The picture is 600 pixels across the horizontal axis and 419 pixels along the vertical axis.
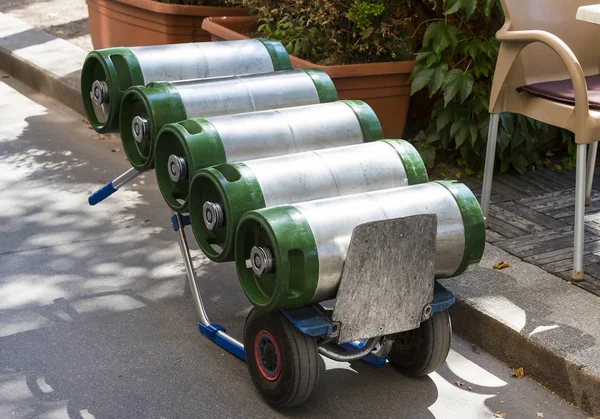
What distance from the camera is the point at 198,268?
432cm

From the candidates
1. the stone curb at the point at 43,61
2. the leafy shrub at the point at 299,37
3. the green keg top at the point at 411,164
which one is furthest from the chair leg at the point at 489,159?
the stone curb at the point at 43,61

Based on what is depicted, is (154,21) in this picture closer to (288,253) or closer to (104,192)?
(104,192)

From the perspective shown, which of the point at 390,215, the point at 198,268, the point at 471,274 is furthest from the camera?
the point at 198,268

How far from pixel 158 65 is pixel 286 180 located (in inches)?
39.2

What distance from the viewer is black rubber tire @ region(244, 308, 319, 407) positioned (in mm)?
3094

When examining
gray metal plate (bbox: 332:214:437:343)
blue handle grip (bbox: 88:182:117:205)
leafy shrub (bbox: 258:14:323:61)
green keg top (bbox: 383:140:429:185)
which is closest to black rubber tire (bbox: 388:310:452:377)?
gray metal plate (bbox: 332:214:437:343)

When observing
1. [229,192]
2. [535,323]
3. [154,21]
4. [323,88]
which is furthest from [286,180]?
[154,21]

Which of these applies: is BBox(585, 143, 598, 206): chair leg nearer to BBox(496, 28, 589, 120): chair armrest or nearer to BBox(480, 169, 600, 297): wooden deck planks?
BBox(480, 169, 600, 297): wooden deck planks

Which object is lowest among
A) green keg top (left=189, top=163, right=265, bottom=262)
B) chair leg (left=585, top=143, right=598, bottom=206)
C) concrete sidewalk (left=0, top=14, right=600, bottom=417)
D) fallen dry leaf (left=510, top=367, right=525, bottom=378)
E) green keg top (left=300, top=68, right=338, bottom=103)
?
fallen dry leaf (left=510, top=367, right=525, bottom=378)

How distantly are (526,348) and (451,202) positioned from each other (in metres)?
0.72

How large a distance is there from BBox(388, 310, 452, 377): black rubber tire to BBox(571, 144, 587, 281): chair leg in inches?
30.6

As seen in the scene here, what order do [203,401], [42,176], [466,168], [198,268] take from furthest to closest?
[42,176] < [466,168] < [198,268] < [203,401]

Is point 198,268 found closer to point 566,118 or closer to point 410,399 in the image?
point 410,399

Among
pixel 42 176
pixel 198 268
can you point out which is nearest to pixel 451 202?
pixel 198 268
